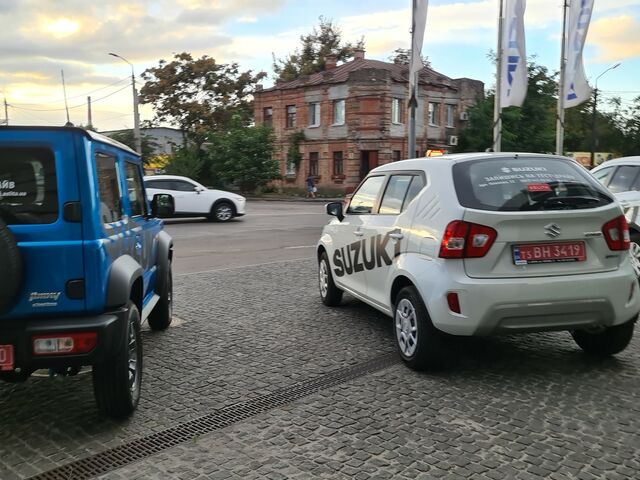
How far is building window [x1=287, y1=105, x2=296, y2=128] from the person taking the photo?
45.4 meters

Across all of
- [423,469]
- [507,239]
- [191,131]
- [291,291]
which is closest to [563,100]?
[291,291]

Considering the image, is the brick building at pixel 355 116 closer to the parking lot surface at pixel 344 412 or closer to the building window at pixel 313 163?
the building window at pixel 313 163

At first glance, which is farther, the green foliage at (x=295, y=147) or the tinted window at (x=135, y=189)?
the green foliage at (x=295, y=147)

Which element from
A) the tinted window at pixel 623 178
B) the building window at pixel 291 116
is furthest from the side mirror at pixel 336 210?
the building window at pixel 291 116

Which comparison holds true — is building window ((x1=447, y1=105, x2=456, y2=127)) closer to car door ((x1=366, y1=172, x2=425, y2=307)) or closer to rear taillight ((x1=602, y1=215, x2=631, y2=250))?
car door ((x1=366, y1=172, x2=425, y2=307))

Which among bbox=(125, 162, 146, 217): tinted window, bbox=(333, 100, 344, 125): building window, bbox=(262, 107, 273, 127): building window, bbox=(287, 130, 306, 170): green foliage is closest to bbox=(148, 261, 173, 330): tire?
bbox=(125, 162, 146, 217): tinted window

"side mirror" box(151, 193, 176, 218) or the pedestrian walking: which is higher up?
"side mirror" box(151, 193, 176, 218)

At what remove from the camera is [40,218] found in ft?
11.1

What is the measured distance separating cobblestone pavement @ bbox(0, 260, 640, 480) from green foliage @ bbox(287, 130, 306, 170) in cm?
3917

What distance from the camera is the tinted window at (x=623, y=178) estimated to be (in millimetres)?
8234

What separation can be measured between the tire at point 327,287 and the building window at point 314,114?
3703 cm

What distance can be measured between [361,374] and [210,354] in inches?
56.8

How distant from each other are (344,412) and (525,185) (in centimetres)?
213

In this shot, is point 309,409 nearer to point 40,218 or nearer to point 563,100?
point 40,218
